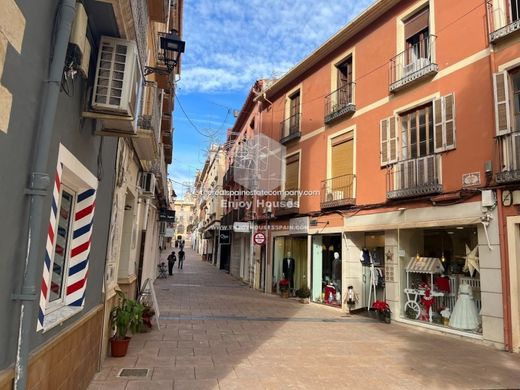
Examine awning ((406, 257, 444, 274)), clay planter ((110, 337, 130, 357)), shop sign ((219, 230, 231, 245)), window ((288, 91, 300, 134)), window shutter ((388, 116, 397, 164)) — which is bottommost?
clay planter ((110, 337, 130, 357))

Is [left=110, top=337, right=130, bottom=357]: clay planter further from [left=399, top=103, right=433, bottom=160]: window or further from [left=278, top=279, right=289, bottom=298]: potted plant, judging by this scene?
[left=278, top=279, right=289, bottom=298]: potted plant

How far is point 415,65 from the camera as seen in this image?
39.5ft

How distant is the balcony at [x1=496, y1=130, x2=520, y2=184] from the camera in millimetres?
8695

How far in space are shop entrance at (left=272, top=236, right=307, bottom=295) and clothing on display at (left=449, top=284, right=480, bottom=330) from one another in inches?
294

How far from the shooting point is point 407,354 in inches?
317

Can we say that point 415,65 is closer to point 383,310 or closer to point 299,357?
point 383,310

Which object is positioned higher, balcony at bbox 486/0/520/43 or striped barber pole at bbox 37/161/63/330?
balcony at bbox 486/0/520/43

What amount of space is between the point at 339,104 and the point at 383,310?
7.61 meters

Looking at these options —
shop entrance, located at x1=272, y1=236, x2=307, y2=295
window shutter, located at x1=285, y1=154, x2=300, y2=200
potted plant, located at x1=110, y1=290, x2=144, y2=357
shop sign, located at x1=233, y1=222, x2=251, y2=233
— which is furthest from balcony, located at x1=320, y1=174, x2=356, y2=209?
potted plant, located at x1=110, y1=290, x2=144, y2=357

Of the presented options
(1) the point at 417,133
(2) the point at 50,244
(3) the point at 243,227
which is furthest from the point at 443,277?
(3) the point at 243,227

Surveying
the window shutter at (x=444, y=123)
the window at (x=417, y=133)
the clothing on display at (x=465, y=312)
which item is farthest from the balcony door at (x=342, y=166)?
the clothing on display at (x=465, y=312)

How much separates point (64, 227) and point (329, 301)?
12.2 metres

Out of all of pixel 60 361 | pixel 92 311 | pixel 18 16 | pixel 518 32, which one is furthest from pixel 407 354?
pixel 18 16

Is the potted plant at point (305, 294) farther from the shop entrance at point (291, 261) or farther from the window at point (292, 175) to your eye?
the window at point (292, 175)
